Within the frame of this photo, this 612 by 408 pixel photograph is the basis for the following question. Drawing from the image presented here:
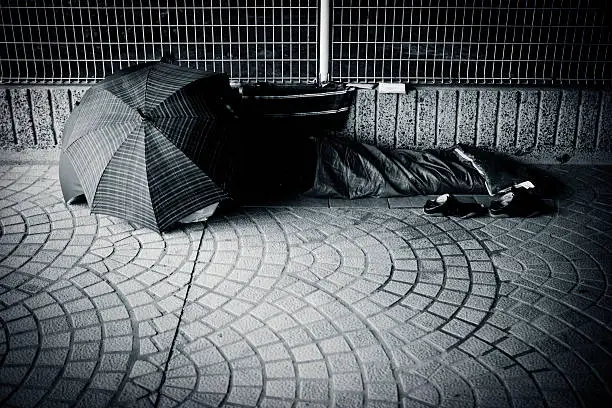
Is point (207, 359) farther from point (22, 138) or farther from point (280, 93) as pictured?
point (22, 138)

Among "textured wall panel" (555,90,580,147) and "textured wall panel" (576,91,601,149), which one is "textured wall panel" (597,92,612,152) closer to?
"textured wall panel" (576,91,601,149)

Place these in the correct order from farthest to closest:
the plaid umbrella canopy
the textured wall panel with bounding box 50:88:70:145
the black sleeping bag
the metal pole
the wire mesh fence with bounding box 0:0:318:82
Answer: the textured wall panel with bounding box 50:88:70:145 < the wire mesh fence with bounding box 0:0:318:82 < the metal pole < the black sleeping bag < the plaid umbrella canopy

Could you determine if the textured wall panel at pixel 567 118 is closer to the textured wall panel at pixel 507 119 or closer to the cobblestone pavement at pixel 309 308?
the textured wall panel at pixel 507 119

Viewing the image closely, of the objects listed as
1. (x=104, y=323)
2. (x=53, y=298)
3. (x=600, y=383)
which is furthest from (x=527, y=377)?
(x=53, y=298)

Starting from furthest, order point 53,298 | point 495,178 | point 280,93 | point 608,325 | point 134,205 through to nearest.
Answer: point 280,93
point 495,178
point 134,205
point 53,298
point 608,325

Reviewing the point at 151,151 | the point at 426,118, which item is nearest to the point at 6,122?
the point at 151,151

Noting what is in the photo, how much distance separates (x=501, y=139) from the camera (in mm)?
6668

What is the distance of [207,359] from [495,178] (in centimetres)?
365

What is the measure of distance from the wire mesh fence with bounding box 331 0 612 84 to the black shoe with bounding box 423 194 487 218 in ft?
5.52

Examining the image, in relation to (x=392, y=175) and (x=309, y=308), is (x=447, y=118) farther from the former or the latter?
(x=309, y=308)

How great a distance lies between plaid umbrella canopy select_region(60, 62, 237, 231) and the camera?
486cm

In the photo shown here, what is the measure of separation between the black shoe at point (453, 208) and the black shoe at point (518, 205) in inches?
5.1

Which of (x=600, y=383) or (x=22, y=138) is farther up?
(x=22, y=138)

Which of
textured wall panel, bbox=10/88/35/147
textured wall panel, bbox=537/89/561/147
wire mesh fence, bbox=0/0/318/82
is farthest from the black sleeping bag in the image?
textured wall panel, bbox=10/88/35/147
